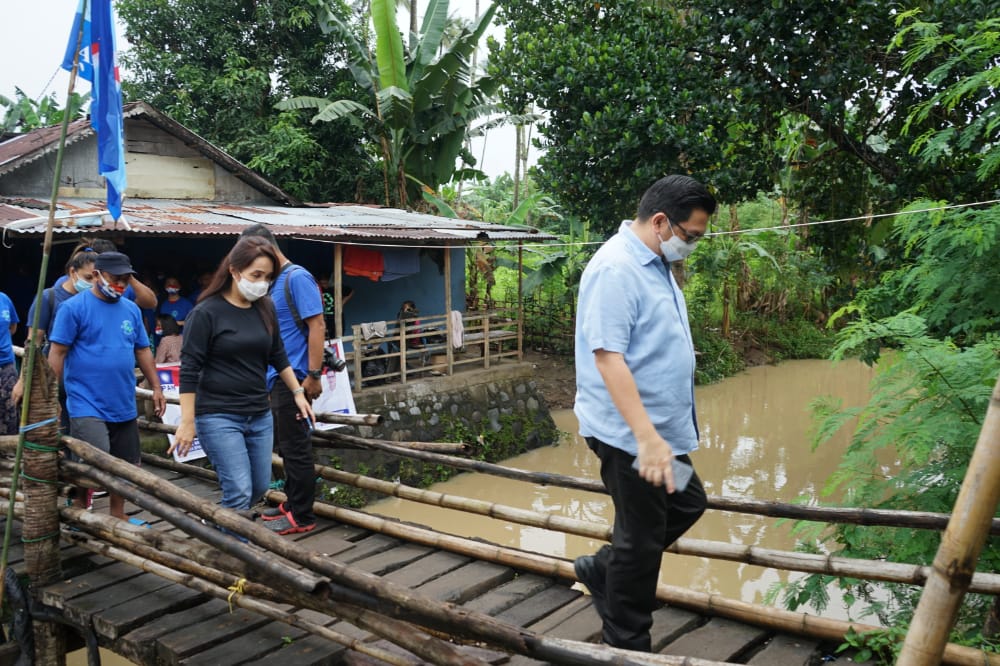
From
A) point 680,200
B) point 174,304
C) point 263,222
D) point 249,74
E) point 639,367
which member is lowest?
point 174,304

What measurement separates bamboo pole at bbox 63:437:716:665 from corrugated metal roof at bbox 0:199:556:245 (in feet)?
15.4

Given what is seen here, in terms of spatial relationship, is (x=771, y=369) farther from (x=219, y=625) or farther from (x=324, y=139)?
(x=219, y=625)

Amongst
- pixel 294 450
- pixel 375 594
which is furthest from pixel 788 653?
pixel 294 450

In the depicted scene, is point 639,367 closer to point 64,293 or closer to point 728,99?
point 64,293

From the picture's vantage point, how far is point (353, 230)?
10023mm

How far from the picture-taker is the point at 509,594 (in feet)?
11.3

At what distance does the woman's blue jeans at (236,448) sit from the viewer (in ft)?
11.3

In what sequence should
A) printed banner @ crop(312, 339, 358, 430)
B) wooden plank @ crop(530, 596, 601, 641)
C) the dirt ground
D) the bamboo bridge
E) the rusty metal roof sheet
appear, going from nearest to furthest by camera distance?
the bamboo bridge → wooden plank @ crop(530, 596, 601, 641) → printed banner @ crop(312, 339, 358, 430) → the rusty metal roof sheet → the dirt ground

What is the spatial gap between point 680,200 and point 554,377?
12.5 metres

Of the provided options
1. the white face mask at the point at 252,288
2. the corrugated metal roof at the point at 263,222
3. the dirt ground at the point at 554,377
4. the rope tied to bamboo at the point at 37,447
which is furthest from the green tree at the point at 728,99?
the rope tied to bamboo at the point at 37,447

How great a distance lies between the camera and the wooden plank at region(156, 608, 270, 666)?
3002 mm

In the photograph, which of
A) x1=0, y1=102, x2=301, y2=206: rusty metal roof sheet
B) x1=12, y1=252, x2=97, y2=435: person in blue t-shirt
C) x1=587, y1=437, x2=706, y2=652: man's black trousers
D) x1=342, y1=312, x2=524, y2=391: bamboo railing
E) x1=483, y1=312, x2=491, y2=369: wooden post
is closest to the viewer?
x1=587, y1=437, x2=706, y2=652: man's black trousers

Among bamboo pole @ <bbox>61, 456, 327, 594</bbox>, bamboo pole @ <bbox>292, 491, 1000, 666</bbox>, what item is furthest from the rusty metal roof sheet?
bamboo pole @ <bbox>292, 491, 1000, 666</bbox>

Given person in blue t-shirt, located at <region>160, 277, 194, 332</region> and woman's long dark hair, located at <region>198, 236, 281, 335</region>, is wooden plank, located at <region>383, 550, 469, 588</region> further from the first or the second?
person in blue t-shirt, located at <region>160, 277, 194, 332</region>
